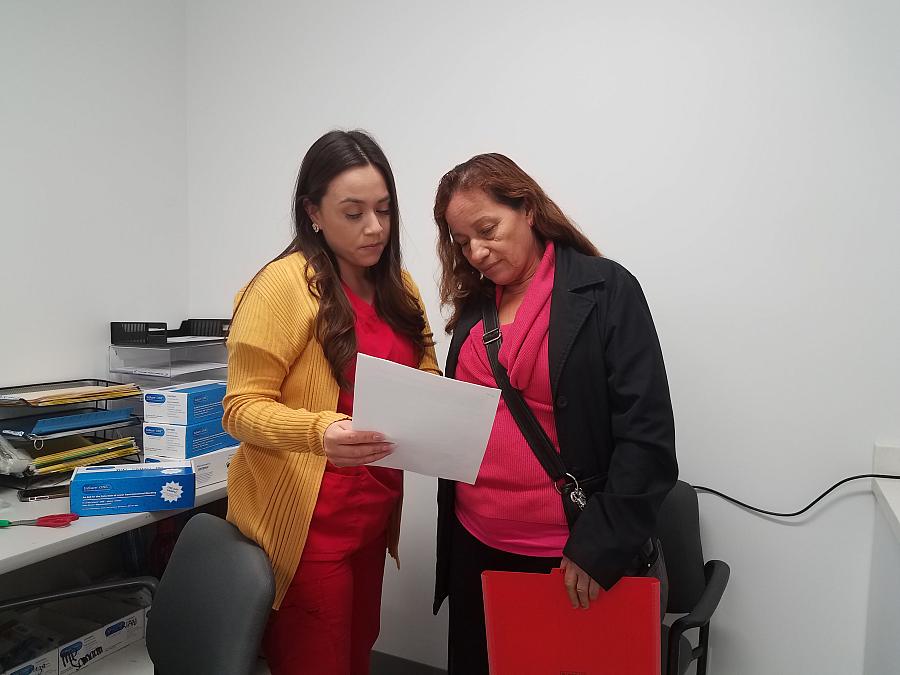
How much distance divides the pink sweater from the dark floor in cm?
105

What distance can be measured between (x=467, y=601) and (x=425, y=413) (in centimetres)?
54

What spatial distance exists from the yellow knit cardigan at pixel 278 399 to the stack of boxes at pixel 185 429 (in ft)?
1.74

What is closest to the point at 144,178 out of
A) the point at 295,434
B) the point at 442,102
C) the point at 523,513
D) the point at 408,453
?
the point at 442,102

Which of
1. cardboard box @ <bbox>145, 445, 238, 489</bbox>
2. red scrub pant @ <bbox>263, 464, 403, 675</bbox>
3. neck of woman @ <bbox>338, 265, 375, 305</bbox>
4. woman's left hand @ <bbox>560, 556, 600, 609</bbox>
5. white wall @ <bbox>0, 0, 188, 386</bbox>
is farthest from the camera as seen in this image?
white wall @ <bbox>0, 0, 188, 386</bbox>

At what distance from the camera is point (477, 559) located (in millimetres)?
1291

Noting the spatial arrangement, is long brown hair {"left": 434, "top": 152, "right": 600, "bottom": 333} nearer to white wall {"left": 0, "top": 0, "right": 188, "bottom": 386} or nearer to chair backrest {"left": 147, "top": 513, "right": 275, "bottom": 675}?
chair backrest {"left": 147, "top": 513, "right": 275, "bottom": 675}

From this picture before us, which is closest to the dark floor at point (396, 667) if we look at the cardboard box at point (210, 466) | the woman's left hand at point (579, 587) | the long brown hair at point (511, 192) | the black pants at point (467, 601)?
the black pants at point (467, 601)

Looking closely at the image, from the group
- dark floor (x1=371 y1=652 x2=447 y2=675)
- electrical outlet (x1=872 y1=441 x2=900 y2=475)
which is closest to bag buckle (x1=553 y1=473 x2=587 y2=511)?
electrical outlet (x1=872 y1=441 x2=900 y2=475)

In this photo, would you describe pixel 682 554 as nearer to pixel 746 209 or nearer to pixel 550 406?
pixel 550 406

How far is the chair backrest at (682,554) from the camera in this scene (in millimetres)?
1538

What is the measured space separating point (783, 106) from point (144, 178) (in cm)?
210

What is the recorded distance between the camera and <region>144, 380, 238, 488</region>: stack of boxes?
5.65 feet

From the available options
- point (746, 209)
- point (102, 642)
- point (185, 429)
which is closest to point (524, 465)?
point (746, 209)

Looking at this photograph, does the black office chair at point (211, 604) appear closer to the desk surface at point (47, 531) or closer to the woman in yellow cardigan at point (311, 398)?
the woman in yellow cardigan at point (311, 398)
